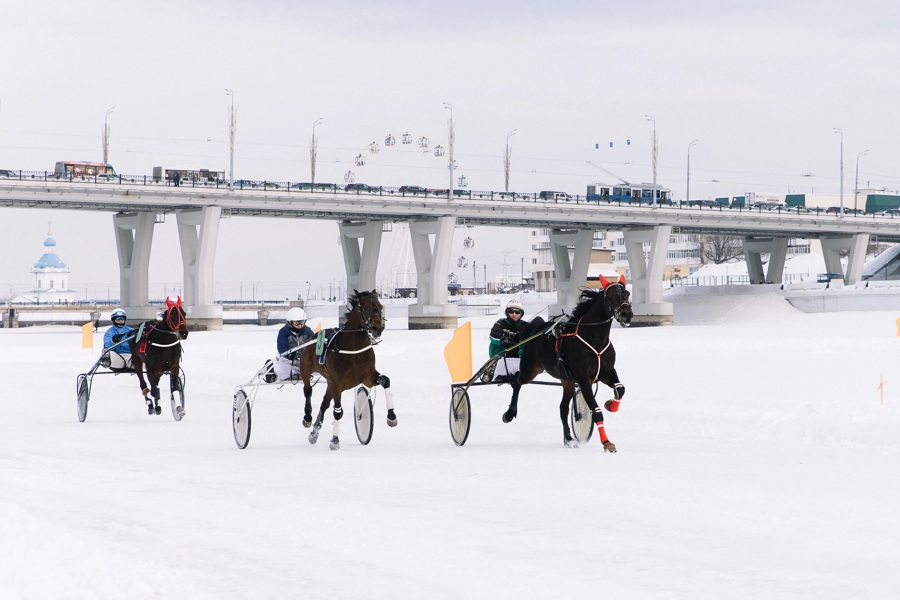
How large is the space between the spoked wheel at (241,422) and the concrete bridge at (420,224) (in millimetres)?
66867

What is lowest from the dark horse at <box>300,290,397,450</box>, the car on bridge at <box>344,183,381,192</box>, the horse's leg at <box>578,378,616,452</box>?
the horse's leg at <box>578,378,616,452</box>

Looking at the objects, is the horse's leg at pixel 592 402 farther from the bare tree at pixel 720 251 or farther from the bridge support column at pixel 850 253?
the bare tree at pixel 720 251

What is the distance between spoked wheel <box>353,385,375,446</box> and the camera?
17.0 m

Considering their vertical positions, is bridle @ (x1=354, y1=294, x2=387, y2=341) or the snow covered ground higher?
bridle @ (x1=354, y1=294, x2=387, y2=341)

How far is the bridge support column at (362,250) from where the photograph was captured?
331 ft

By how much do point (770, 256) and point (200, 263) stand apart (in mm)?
63904

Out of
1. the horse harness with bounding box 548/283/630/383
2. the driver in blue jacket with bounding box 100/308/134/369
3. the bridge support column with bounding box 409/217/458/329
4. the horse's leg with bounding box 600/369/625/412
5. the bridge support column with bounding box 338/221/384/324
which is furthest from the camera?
the bridge support column with bounding box 338/221/384/324

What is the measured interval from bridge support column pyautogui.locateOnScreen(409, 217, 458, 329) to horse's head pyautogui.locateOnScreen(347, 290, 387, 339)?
79.0 metres

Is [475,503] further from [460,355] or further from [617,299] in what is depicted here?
[460,355]

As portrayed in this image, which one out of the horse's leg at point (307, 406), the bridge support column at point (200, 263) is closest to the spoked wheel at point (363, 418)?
the horse's leg at point (307, 406)

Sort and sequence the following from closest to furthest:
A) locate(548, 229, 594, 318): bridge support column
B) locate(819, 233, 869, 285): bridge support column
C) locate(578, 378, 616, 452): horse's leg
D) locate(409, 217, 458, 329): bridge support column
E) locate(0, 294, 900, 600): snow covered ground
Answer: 1. locate(0, 294, 900, 600): snow covered ground
2. locate(578, 378, 616, 452): horse's leg
3. locate(409, 217, 458, 329): bridge support column
4. locate(548, 229, 594, 318): bridge support column
5. locate(819, 233, 869, 285): bridge support column

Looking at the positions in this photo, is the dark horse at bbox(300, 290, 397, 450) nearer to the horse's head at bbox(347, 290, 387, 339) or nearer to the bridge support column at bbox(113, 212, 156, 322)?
the horse's head at bbox(347, 290, 387, 339)

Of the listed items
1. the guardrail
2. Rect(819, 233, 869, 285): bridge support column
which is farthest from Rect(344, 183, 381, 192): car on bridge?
Rect(819, 233, 869, 285): bridge support column

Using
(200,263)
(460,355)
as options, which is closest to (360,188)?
(200,263)
